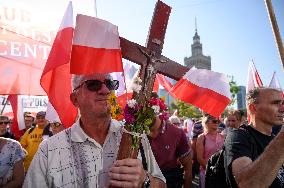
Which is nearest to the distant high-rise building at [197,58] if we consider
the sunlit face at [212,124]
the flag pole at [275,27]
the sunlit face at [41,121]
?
the sunlit face at [41,121]

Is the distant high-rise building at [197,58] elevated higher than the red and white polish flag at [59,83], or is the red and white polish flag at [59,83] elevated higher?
the distant high-rise building at [197,58]

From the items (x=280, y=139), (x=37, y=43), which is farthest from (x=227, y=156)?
(x=37, y=43)

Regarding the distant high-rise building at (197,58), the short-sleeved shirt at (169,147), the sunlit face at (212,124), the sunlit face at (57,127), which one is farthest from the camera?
the distant high-rise building at (197,58)

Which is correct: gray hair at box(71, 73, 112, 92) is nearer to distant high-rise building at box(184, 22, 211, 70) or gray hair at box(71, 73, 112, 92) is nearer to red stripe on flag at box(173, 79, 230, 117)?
red stripe on flag at box(173, 79, 230, 117)

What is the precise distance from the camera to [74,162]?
2338mm

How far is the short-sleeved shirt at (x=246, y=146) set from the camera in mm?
2715

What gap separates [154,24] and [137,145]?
2.84 ft

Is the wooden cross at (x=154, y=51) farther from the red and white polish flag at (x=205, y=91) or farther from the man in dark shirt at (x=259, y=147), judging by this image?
the red and white polish flag at (x=205, y=91)

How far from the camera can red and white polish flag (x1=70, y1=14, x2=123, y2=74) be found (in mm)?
2646

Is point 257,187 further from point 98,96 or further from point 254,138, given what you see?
point 98,96

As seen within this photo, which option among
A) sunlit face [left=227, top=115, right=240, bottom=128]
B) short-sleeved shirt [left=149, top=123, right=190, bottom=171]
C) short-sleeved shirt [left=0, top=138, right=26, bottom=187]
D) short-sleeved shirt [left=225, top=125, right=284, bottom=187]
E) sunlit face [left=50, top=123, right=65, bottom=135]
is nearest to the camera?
short-sleeved shirt [left=225, top=125, right=284, bottom=187]

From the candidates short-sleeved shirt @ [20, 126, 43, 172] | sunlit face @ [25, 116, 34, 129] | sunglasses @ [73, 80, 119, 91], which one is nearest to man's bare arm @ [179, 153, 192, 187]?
sunglasses @ [73, 80, 119, 91]

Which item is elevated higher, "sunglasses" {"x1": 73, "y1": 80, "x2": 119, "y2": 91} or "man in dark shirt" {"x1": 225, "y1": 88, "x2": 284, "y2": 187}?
"sunglasses" {"x1": 73, "y1": 80, "x2": 119, "y2": 91}

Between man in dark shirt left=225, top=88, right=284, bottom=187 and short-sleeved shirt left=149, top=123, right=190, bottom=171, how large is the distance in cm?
139
